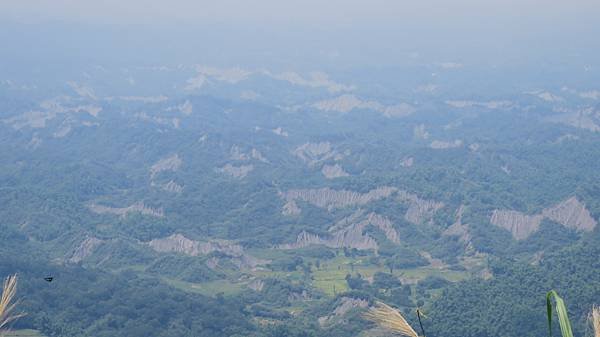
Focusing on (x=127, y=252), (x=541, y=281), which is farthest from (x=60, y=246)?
(x=541, y=281)

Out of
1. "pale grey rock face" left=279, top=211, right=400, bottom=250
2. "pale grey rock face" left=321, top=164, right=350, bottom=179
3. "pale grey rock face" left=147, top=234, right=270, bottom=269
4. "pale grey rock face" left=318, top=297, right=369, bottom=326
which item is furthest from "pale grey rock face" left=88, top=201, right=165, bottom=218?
"pale grey rock face" left=318, top=297, right=369, bottom=326

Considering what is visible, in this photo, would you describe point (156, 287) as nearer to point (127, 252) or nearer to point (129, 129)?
point (127, 252)

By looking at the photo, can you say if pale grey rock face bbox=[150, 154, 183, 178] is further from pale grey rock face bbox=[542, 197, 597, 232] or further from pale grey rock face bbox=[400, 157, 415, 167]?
pale grey rock face bbox=[542, 197, 597, 232]

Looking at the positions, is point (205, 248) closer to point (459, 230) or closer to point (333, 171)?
point (459, 230)

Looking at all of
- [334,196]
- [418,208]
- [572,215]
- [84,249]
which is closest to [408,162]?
[334,196]

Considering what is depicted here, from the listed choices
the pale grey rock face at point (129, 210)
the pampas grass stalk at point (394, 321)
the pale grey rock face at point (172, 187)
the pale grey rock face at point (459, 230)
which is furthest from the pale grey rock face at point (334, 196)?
the pampas grass stalk at point (394, 321)

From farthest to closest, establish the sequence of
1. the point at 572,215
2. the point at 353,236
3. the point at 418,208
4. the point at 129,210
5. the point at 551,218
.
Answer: the point at 129,210 < the point at 418,208 < the point at 353,236 < the point at 551,218 < the point at 572,215

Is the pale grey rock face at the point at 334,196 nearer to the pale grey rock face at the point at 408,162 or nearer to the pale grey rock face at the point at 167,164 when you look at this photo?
the pale grey rock face at the point at 408,162
